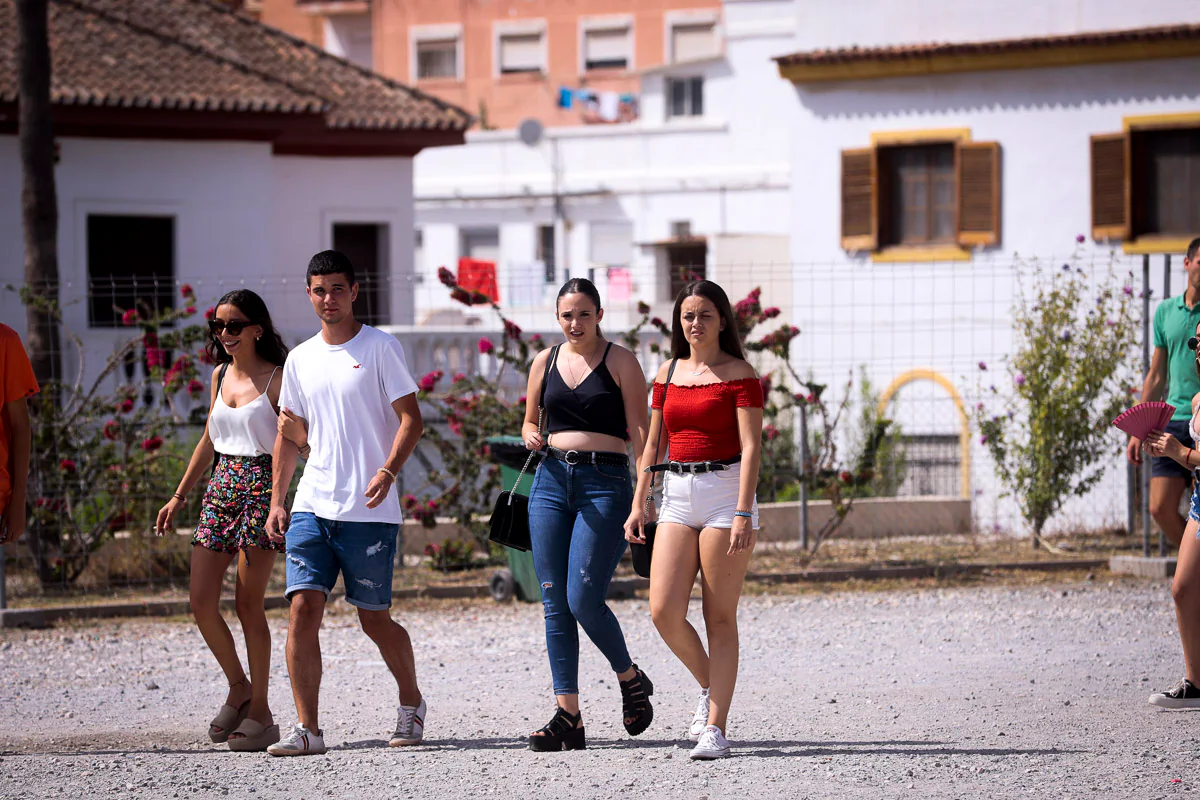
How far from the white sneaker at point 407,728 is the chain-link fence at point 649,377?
518 centimetres

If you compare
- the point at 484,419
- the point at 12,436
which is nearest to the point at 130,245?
the point at 484,419

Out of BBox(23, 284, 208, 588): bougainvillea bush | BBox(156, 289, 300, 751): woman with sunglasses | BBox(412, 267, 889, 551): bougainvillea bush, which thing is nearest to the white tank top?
BBox(156, 289, 300, 751): woman with sunglasses

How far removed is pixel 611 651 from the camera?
664cm

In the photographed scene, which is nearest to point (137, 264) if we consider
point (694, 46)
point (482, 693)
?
point (482, 693)

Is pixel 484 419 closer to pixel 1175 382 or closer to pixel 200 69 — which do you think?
pixel 1175 382

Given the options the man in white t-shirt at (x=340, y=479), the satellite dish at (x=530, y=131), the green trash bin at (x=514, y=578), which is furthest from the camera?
the satellite dish at (x=530, y=131)

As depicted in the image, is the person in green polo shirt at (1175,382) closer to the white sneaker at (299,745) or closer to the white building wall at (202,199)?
the white sneaker at (299,745)

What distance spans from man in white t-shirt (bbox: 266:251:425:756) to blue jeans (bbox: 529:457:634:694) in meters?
0.60

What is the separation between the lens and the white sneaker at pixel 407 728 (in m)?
6.76

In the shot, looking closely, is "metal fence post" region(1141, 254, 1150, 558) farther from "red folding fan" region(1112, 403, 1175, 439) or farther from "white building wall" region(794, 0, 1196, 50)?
"white building wall" region(794, 0, 1196, 50)

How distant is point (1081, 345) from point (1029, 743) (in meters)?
7.38

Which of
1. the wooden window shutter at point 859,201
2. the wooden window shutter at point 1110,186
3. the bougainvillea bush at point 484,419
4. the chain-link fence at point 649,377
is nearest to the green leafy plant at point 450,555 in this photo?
the bougainvillea bush at point 484,419

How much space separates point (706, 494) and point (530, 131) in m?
32.0

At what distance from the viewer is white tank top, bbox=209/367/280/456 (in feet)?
23.0
